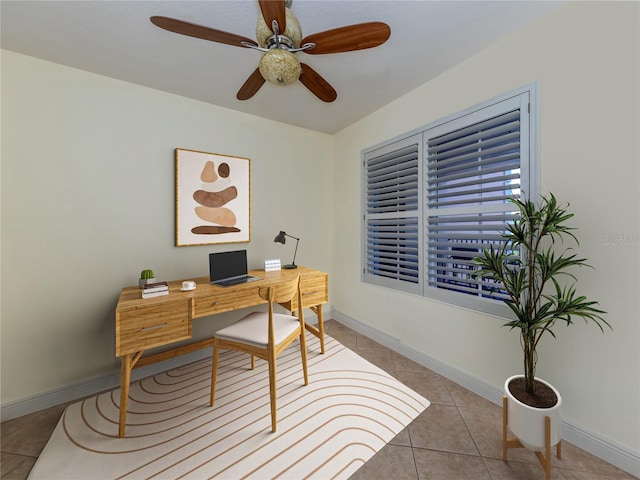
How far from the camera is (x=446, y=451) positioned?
1.43 metres

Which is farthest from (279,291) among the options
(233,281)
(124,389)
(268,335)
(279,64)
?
(279,64)

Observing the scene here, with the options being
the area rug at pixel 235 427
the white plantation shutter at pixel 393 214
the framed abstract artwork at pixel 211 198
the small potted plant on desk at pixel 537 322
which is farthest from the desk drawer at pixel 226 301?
the small potted plant on desk at pixel 537 322

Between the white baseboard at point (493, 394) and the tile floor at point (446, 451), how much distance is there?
0.13 ft

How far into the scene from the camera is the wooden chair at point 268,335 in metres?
1.58

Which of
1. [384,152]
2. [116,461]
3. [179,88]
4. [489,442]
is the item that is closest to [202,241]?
[179,88]

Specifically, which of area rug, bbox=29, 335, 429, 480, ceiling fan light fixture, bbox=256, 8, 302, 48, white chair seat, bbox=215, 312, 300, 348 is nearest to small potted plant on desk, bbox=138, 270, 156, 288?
white chair seat, bbox=215, 312, 300, 348

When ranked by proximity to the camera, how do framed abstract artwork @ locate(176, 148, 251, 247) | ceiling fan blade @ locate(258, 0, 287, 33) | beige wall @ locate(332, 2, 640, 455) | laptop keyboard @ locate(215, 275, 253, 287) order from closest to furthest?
ceiling fan blade @ locate(258, 0, 287, 33)
beige wall @ locate(332, 2, 640, 455)
laptop keyboard @ locate(215, 275, 253, 287)
framed abstract artwork @ locate(176, 148, 251, 247)

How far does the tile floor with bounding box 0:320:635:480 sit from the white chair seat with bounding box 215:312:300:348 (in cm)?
86

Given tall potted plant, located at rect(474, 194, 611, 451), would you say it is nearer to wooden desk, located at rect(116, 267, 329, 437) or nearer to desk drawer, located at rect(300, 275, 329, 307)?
desk drawer, located at rect(300, 275, 329, 307)

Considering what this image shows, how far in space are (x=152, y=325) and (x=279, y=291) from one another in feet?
2.68

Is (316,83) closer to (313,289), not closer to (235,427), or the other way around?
(313,289)

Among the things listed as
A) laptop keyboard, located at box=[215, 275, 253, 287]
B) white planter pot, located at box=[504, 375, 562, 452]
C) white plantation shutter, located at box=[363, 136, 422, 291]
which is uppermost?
white plantation shutter, located at box=[363, 136, 422, 291]

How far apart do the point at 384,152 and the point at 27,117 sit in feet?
9.49

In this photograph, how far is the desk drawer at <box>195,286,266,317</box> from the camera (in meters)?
1.80
